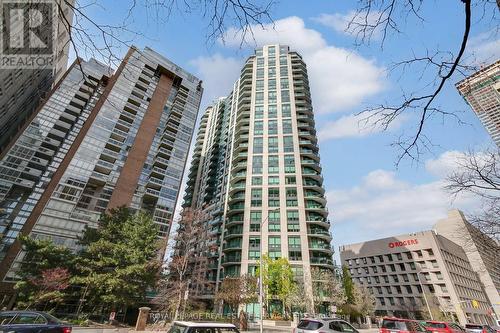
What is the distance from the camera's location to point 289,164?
56.9m

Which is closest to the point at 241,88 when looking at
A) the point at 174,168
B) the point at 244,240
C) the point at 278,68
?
the point at 278,68

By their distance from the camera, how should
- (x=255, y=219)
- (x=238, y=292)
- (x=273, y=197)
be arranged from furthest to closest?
1. (x=273, y=197)
2. (x=255, y=219)
3. (x=238, y=292)

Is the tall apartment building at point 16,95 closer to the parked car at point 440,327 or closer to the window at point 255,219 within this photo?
the parked car at point 440,327

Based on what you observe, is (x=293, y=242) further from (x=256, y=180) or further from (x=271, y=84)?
(x=271, y=84)

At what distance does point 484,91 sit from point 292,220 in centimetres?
4688

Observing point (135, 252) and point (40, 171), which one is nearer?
point (135, 252)

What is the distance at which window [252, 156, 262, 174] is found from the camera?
2271 inches

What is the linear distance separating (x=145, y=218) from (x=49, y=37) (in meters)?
26.4

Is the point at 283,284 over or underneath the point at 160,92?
underneath

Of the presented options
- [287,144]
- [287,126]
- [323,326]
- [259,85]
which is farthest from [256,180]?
[323,326]

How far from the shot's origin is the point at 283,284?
39469 millimetres

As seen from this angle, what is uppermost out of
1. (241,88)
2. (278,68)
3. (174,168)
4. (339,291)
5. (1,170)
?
(278,68)

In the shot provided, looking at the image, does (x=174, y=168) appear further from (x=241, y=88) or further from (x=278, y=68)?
(x=278, y=68)

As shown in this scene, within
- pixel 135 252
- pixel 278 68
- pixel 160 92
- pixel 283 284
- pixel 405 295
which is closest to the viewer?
pixel 135 252
